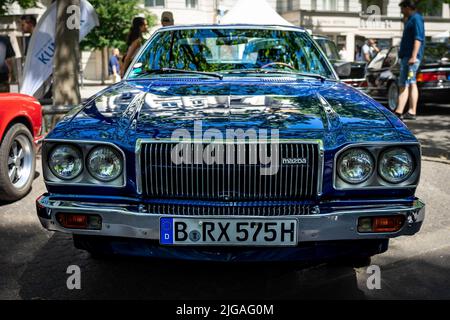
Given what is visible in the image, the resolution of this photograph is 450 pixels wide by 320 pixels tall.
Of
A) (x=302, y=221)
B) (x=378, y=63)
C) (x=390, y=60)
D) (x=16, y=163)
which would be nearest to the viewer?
(x=302, y=221)

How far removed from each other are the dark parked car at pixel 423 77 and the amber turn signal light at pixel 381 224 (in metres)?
8.80

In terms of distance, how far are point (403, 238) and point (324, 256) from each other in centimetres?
166

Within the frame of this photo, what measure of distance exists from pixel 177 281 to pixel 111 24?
90.8ft

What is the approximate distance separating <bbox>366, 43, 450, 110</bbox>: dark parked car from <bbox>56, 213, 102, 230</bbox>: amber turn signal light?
9474mm

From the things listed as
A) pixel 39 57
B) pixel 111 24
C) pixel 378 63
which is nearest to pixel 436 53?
pixel 378 63

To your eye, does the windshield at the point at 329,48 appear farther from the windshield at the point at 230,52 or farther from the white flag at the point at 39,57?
the windshield at the point at 230,52

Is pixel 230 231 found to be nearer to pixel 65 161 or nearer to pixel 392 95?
pixel 65 161

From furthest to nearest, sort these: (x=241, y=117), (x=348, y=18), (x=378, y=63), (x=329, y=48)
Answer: (x=348, y=18) → (x=329, y=48) → (x=378, y=63) → (x=241, y=117)

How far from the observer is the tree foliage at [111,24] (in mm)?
28609

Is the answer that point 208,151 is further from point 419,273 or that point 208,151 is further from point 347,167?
point 419,273

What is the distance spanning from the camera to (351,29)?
3759cm

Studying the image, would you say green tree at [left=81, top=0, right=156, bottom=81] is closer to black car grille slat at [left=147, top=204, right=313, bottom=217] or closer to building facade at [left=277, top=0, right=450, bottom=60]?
building facade at [left=277, top=0, right=450, bottom=60]

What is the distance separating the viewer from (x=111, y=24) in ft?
95.2
